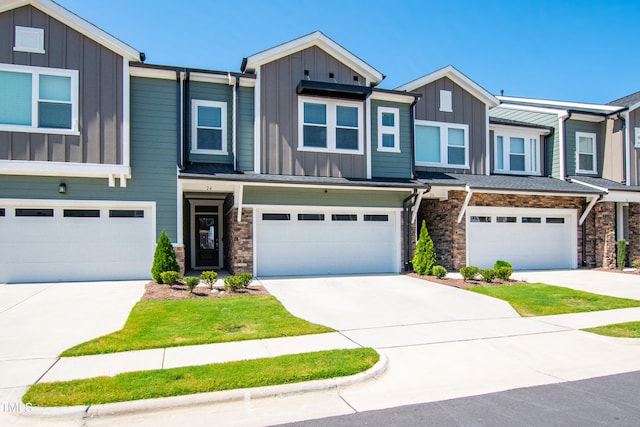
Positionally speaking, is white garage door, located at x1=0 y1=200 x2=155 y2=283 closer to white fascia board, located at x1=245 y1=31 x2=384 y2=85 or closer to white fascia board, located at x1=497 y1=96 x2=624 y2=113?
white fascia board, located at x1=245 y1=31 x2=384 y2=85

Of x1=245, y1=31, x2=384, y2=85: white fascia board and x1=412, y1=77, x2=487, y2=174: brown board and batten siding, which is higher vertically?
x1=245, y1=31, x2=384, y2=85: white fascia board

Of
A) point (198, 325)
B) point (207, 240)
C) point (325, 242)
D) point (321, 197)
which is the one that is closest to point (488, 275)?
point (325, 242)

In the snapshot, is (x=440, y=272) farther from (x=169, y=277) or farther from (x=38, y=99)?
(x=38, y=99)

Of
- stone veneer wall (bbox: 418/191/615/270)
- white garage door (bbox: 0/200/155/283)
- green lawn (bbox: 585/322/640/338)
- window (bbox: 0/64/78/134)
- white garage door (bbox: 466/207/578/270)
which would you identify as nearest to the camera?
green lawn (bbox: 585/322/640/338)

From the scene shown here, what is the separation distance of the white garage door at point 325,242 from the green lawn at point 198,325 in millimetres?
4375

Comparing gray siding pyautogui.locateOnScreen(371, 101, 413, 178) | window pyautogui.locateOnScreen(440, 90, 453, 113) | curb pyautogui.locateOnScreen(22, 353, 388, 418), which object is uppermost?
window pyautogui.locateOnScreen(440, 90, 453, 113)

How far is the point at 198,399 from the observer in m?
4.55

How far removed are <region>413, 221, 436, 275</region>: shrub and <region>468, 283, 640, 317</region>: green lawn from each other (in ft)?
7.71

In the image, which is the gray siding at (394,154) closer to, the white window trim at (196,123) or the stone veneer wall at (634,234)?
the white window trim at (196,123)

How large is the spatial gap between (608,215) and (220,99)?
1544 centimetres

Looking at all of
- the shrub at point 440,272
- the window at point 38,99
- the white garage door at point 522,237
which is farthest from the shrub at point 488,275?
the window at point 38,99

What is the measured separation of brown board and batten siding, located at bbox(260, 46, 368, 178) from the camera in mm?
13812

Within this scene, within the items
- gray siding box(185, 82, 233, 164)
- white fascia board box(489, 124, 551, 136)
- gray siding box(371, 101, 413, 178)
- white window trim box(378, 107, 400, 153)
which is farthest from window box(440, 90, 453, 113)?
gray siding box(185, 82, 233, 164)

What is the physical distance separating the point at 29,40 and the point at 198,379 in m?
11.9
